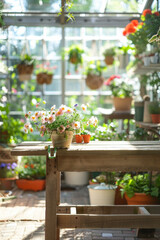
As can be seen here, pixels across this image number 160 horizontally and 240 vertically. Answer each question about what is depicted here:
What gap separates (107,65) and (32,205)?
2.93m

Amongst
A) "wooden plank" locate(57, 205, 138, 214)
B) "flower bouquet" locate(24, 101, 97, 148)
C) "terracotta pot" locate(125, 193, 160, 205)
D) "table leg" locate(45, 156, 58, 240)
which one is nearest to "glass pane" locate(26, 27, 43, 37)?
"terracotta pot" locate(125, 193, 160, 205)

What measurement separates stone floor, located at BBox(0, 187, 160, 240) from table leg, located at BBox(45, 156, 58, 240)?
679 mm

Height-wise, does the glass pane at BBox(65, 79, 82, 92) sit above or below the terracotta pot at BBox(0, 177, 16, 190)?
above

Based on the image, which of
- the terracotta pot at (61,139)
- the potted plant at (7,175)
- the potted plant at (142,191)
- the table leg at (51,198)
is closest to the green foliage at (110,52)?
the potted plant at (7,175)

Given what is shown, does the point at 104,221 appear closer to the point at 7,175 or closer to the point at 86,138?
the point at 86,138

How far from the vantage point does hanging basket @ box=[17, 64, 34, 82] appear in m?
6.53

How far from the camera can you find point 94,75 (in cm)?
668

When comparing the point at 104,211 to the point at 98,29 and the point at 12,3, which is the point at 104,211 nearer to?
the point at 12,3

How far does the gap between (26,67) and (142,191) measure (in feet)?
10.4

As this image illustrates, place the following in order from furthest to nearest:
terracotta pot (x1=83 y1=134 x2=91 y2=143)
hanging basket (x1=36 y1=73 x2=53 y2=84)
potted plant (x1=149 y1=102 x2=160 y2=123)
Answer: hanging basket (x1=36 y1=73 x2=53 y2=84)
potted plant (x1=149 y1=102 x2=160 y2=123)
terracotta pot (x1=83 y1=134 x2=91 y2=143)

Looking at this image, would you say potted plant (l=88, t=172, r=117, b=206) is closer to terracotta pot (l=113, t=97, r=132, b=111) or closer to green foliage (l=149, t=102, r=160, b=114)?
green foliage (l=149, t=102, r=160, b=114)

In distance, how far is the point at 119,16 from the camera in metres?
6.36

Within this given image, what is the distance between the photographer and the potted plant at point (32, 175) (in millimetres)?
5602

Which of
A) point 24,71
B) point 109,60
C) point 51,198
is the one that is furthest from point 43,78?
point 51,198
